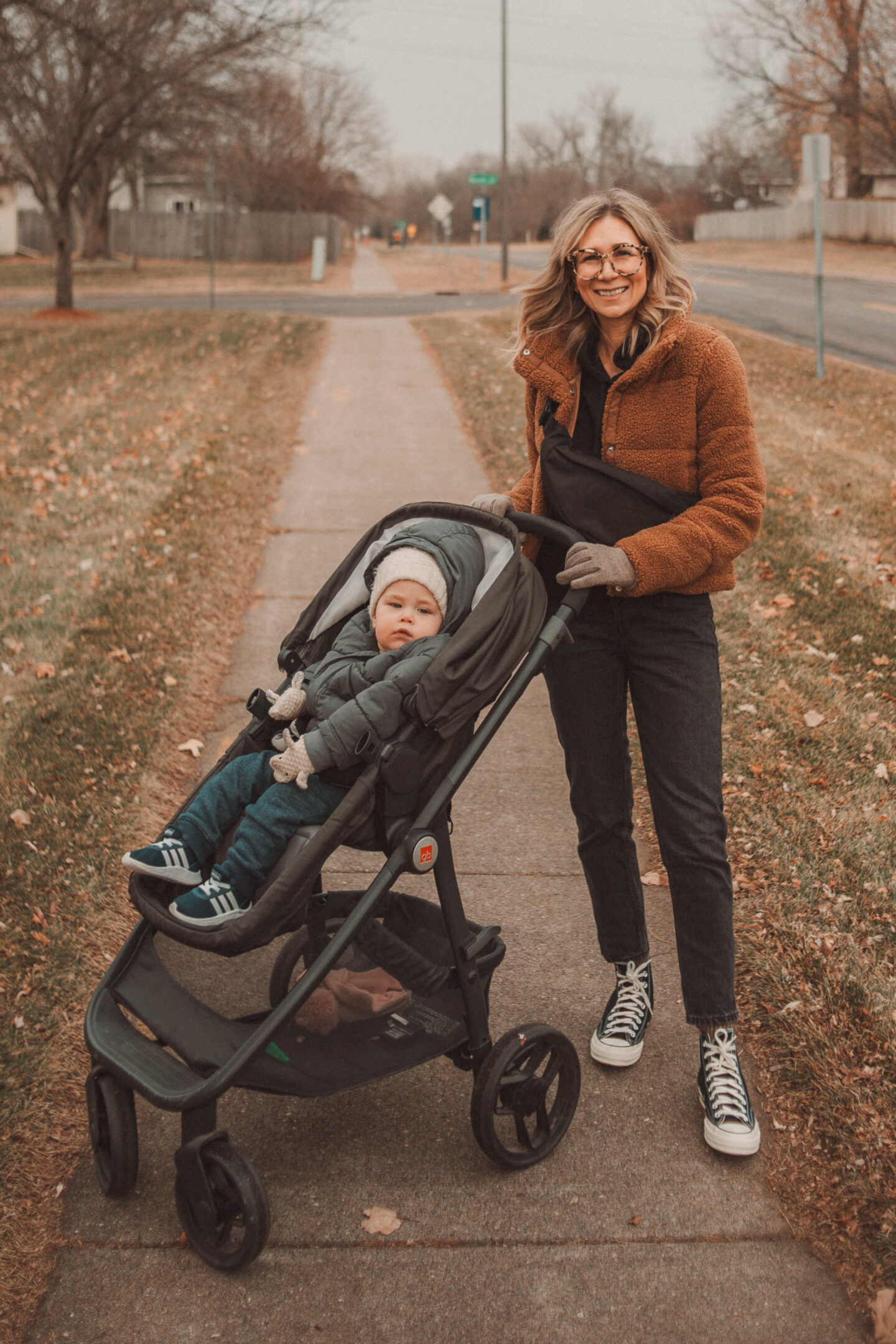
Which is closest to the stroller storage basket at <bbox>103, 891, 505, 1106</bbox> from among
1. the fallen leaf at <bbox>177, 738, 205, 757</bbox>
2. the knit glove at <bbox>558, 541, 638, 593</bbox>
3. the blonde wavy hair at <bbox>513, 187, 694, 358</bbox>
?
the knit glove at <bbox>558, 541, 638, 593</bbox>

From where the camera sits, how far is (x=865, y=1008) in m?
3.32

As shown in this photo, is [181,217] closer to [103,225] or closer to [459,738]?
[103,225]

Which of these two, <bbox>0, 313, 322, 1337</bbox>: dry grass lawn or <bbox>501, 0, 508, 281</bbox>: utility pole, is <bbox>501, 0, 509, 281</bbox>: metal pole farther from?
<bbox>0, 313, 322, 1337</bbox>: dry grass lawn

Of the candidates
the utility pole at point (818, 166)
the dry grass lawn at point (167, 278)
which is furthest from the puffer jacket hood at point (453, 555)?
the dry grass lawn at point (167, 278)

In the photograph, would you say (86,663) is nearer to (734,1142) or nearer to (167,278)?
(734,1142)

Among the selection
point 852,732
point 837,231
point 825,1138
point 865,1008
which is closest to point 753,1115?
point 825,1138

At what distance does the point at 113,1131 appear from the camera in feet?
8.86

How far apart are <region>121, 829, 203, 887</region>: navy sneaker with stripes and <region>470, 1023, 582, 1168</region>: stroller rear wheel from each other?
817mm

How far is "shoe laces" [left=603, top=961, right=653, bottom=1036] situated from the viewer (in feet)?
10.8

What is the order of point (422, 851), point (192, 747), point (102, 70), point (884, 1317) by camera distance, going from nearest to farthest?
point (884, 1317), point (422, 851), point (192, 747), point (102, 70)

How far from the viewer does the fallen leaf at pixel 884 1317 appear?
2.41 m

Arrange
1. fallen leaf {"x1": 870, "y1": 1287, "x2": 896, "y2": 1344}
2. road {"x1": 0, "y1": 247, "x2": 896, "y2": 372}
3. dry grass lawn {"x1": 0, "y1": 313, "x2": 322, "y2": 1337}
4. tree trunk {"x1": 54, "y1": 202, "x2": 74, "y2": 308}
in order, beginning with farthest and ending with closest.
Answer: tree trunk {"x1": 54, "y1": 202, "x2": 74, "y2": 308}
road {"x1": 0, "y1": 247, "x2": 896, "y2": 372}
dry grass lawn {"x1": 0, "y1": 313, "x2": 322, "y2": 1337}
fallen leaf {"x1": 870, "y1": 1287, "x2": 896, "y2": 1344}

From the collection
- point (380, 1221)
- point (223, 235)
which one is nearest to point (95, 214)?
point (223, 235)

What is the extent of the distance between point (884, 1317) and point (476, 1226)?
0.86 metres
